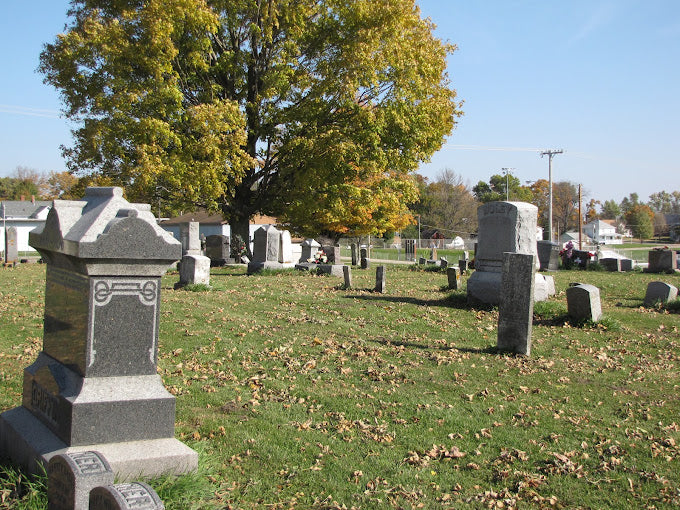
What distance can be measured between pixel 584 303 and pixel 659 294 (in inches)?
176

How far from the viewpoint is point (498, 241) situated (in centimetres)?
1375

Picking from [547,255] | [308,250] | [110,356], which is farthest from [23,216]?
[110,356]

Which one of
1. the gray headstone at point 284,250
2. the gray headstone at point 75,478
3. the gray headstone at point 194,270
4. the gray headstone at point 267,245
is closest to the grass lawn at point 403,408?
the gray headstone at point 75,478

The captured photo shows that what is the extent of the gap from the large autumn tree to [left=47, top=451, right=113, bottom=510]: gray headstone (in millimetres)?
17571

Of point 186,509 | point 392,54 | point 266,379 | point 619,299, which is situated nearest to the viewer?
point 186,509

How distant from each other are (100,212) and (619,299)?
601 inches

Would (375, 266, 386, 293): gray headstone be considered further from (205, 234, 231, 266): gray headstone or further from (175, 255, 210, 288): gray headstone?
(205, 234, 231, 266): gray headstone

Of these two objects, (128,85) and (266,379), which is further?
(128,85)

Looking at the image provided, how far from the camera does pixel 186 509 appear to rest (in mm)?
4004

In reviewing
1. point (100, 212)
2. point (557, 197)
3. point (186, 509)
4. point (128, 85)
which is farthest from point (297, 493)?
point (557, 197)

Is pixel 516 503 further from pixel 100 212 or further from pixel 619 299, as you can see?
pixel 619 299

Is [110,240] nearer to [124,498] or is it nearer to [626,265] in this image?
[124,498]

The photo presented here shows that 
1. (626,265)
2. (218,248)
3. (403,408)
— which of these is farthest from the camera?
(218,248)

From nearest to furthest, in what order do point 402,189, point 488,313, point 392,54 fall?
1. point 488,313
2. point 392,54
3. point 402,189
